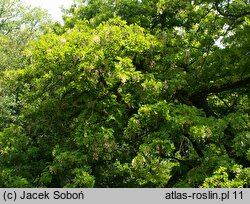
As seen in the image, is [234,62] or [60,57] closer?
[60,57]

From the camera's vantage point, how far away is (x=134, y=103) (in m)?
10.1

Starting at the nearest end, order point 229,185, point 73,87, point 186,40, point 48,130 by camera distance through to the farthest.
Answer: point 229,185
point 73,87
point 48,130
point 186,40

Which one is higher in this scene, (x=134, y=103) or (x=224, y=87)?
(x=224, y=87)

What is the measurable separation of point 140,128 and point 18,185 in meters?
3.48

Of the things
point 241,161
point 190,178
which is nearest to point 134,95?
point 190,178

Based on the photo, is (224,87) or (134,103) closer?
(134,103)

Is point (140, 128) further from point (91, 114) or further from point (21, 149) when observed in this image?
point (21, 149)

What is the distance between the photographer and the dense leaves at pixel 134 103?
9.04m

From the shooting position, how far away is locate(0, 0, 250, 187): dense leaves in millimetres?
9039

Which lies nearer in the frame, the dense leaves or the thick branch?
the dense leaves

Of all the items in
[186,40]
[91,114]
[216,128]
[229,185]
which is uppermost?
[186,40]

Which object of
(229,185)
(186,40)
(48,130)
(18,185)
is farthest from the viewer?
(186,40)

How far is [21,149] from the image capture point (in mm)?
11492

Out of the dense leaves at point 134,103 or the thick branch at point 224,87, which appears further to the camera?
the thick branch at point 224,87
